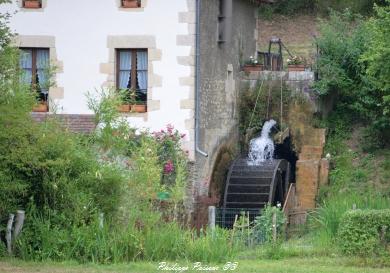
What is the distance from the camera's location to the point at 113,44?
25.8 metres

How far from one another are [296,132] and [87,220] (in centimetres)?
1115

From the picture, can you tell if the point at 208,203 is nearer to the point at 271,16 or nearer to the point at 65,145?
the point at 65,145

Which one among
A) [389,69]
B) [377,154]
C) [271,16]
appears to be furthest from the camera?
[271,16]

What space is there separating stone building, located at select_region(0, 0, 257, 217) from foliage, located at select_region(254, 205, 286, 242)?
3229 mm

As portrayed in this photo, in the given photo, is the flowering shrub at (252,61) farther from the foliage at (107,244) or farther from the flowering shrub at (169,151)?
the foliage at (107,244)

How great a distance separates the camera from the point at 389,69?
23875 mm

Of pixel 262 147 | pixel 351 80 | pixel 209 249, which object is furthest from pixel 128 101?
pixel 351 80

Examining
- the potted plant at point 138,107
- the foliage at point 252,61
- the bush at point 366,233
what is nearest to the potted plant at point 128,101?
the potted plant at point 138,107

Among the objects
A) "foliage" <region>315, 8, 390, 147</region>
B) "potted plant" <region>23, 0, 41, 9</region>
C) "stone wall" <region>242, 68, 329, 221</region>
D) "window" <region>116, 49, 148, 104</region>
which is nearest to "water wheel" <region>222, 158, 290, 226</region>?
"stone wall" <region>242, 68, 329, 221</region>

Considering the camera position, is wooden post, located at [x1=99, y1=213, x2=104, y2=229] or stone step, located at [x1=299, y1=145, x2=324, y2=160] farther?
stone step, located at [x1=299, y1=145, x2=324, y2=160]

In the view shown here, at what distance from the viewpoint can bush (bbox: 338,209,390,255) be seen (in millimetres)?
19203

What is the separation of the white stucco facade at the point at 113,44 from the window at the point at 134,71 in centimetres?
21

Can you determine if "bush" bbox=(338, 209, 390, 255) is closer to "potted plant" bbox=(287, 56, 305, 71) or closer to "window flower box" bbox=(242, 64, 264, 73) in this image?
"potted plant" bbox=(287, 56, 305, 71)

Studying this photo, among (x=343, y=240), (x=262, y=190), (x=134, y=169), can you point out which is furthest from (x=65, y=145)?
(x=262, y=190)
